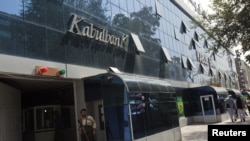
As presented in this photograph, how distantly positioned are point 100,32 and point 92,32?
2.66 feet

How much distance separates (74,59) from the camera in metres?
14.2

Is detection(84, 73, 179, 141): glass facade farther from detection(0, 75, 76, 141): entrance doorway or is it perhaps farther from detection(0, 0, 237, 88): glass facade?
detection(0, 75, 76, 141): entrance doorway

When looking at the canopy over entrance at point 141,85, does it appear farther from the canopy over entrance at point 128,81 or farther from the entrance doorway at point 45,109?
the entrance doorway at point 45,109

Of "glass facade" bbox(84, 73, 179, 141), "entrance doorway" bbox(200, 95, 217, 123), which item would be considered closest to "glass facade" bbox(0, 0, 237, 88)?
"glass facade" bbox(84, 73, 179, 141)

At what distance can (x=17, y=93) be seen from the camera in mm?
14836

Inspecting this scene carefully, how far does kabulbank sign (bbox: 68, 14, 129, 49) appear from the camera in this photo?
14.6 metres

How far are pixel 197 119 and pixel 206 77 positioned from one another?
10.6 metres

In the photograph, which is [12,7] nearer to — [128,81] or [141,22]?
[128,81]

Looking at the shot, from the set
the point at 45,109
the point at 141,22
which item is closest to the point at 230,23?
the point at 141,22

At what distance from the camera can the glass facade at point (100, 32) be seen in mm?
11617

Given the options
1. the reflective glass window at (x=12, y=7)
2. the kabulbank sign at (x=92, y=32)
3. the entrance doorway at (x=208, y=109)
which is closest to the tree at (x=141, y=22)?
the kabulbank sign at (x=92, y=32)

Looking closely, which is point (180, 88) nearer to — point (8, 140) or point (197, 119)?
point (197, 119)

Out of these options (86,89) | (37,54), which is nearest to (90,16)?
(86,89)

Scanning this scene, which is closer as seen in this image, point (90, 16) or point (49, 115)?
point (90, 16)
